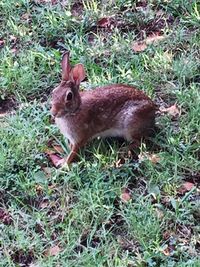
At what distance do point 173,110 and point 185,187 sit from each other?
0.84 m

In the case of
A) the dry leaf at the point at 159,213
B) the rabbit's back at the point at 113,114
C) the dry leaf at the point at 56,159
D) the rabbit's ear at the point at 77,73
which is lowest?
the dry leaf at the point at 159,213

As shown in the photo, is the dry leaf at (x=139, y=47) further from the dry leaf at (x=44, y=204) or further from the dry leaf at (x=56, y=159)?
the dry leaf at (x=44, y=204)

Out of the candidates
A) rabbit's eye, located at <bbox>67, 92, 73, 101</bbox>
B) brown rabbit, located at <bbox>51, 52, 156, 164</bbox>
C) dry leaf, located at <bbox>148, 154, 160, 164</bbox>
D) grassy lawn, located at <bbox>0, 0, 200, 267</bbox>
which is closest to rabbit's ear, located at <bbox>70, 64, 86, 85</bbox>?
brown rabbit, located at <bbox>51, 52, 156, 164</bbox>

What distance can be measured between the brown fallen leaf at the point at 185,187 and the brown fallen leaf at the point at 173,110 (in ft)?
2.45

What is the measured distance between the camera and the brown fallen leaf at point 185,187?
14.5ft

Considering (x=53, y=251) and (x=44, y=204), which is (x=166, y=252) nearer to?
(x=53, y=251)

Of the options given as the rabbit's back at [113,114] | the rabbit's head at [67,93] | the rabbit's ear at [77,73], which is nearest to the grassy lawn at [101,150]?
the rabbit's back at [113,114]

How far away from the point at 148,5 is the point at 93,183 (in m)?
2.36

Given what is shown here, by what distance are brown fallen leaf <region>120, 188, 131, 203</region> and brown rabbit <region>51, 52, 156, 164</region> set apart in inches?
18.2

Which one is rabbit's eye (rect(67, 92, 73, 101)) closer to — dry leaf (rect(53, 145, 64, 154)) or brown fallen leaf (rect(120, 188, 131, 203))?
dry leaf (rect(53, 145, 64, 154))

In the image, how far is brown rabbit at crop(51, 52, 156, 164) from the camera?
4660 mm

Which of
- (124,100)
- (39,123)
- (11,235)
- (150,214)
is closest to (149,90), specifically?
(124,100)

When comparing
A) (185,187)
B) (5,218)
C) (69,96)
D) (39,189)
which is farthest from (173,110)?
(5,218)

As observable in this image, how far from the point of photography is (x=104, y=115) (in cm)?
476
